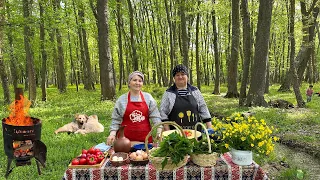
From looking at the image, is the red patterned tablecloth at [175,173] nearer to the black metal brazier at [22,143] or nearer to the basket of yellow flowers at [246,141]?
the basket of yellow flowers at [246,141]

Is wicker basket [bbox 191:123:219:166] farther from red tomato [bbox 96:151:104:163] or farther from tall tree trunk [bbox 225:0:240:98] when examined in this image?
tall tree trunk [bbox 225:0:240:98]

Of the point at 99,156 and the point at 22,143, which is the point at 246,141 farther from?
the point at 22,143

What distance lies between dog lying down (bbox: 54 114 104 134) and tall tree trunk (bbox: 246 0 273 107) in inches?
301

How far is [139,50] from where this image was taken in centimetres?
3212

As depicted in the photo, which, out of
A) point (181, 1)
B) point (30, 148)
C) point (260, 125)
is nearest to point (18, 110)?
point (30, 148)

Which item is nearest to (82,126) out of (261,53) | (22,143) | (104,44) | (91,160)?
(22,143)

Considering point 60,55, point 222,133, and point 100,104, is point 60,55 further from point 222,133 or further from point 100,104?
point 222,133

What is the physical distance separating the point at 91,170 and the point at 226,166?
1746 millimetres

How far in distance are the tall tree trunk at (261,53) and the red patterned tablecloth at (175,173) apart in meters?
10.2

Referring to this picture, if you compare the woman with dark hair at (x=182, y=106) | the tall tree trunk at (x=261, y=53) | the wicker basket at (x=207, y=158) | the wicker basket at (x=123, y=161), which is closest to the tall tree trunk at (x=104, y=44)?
the tall tree trunk at (x=261, y=53)

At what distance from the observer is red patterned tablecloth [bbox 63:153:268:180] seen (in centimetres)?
357

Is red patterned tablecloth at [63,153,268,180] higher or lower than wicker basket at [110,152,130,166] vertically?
lower

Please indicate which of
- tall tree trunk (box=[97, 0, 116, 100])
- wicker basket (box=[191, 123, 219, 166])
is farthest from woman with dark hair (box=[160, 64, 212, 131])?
tall tree trunk (box=[97, 0, 116, 100])

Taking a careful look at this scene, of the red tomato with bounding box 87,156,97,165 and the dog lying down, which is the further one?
the dog lying down
